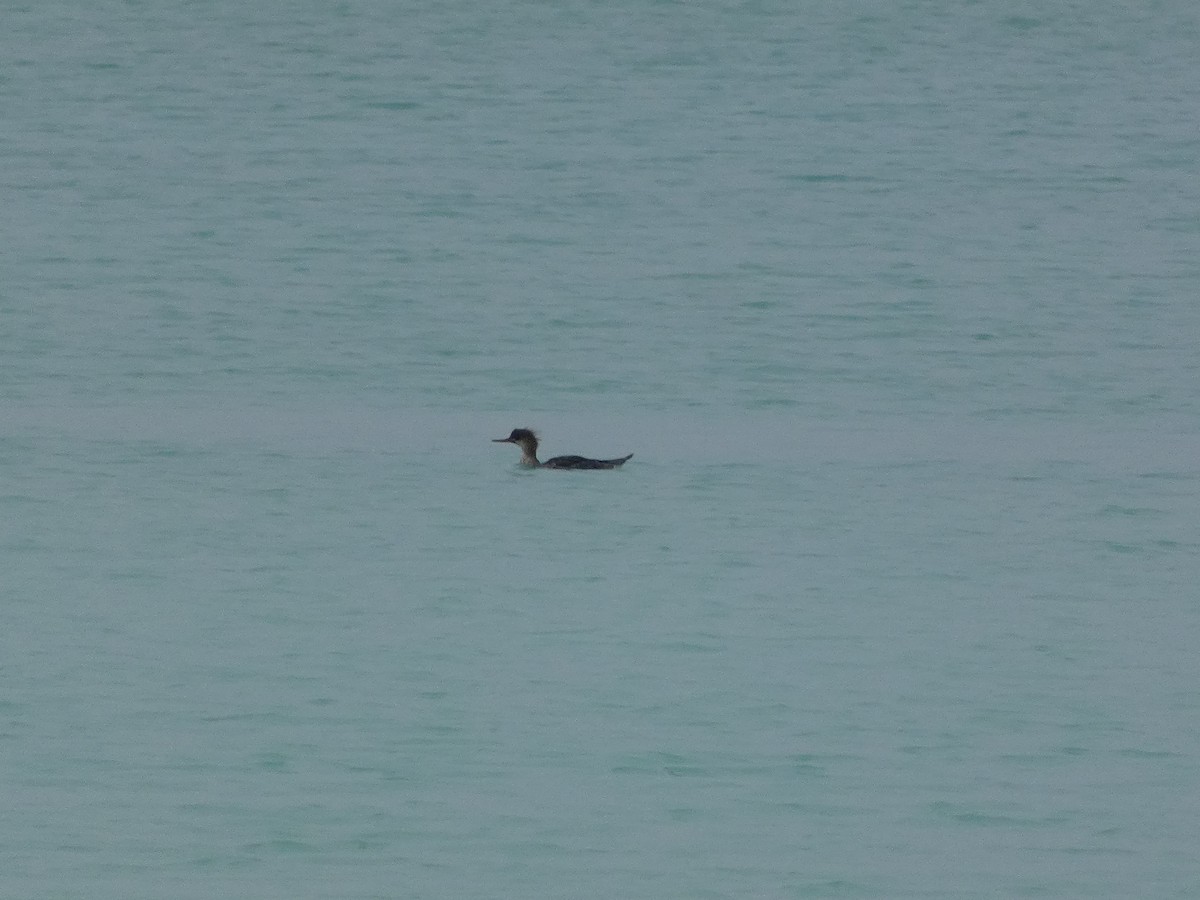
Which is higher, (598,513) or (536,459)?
(598,513)

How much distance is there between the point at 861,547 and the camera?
35.7 feet

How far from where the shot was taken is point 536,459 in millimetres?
12695

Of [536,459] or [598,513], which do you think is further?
[536,459]

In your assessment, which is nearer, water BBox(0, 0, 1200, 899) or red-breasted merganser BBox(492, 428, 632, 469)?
water BBox(0, 0, 1200, 899)

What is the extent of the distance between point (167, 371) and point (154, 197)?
28.2ft

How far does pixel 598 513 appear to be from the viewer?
38.1 ft

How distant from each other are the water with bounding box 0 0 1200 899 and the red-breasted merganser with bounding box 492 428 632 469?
0.10 metres

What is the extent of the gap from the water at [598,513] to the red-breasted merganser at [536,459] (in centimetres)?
10

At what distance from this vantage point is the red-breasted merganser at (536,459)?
12453 millimetres

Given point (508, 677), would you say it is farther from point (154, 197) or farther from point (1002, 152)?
point (1002, 152)

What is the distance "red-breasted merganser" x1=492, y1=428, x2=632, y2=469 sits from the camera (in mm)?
12453

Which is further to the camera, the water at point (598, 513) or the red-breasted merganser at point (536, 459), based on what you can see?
the red-breasted merganser at point (536, 459)

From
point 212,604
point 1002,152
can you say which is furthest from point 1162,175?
point 212,604

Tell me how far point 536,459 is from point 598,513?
116cm
